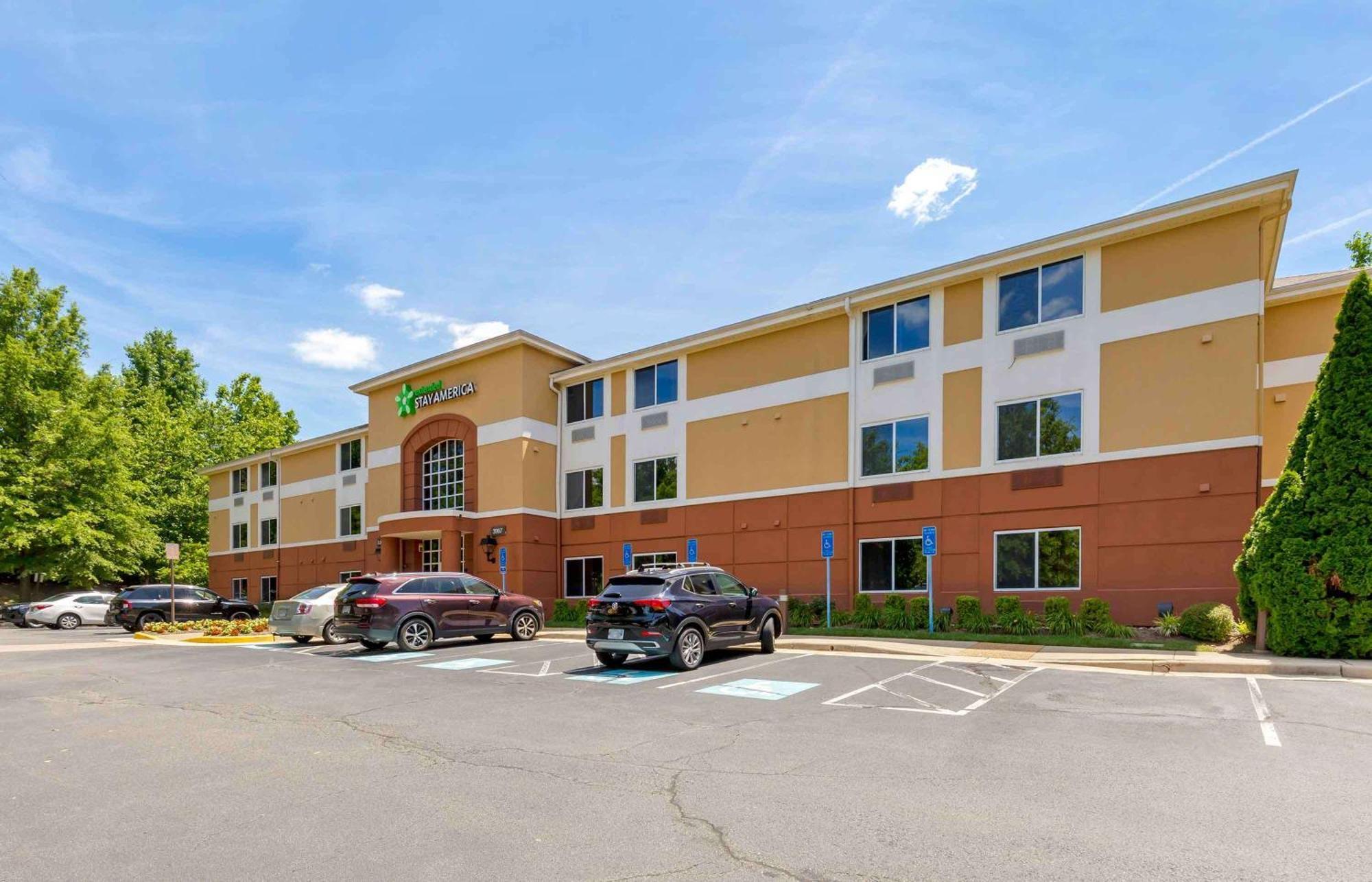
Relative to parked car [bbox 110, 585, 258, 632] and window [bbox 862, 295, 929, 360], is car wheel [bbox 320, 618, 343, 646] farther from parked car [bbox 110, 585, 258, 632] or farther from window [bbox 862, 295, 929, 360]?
window [bbox 862, 295, 929, 360]

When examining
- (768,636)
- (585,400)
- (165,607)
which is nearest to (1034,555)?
(768,636)

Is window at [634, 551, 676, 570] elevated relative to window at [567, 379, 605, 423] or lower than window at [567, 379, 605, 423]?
lower

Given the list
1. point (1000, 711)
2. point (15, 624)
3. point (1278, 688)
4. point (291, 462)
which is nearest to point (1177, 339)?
point (1278, 688)

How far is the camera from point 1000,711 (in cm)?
954

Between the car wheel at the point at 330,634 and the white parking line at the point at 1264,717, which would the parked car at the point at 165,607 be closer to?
the car wheel at the point at 330,634

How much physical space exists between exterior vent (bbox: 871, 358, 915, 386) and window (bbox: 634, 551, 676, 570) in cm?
881

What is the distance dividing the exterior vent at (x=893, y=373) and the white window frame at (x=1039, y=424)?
2.46 meters

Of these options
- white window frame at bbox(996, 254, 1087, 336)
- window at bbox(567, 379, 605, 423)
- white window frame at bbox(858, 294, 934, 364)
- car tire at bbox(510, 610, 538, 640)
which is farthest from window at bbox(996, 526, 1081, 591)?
window at bbox(567, 379, 605, 423)

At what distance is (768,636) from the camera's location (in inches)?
607

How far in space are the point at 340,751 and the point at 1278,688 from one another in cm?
1171

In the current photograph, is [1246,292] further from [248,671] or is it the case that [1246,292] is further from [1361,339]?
[248,671]

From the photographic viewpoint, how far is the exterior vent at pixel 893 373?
71.3ft

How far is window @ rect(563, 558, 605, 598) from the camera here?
93.7 ft

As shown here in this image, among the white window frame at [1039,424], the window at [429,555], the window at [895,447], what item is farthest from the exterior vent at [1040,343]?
the window at [429,555]
